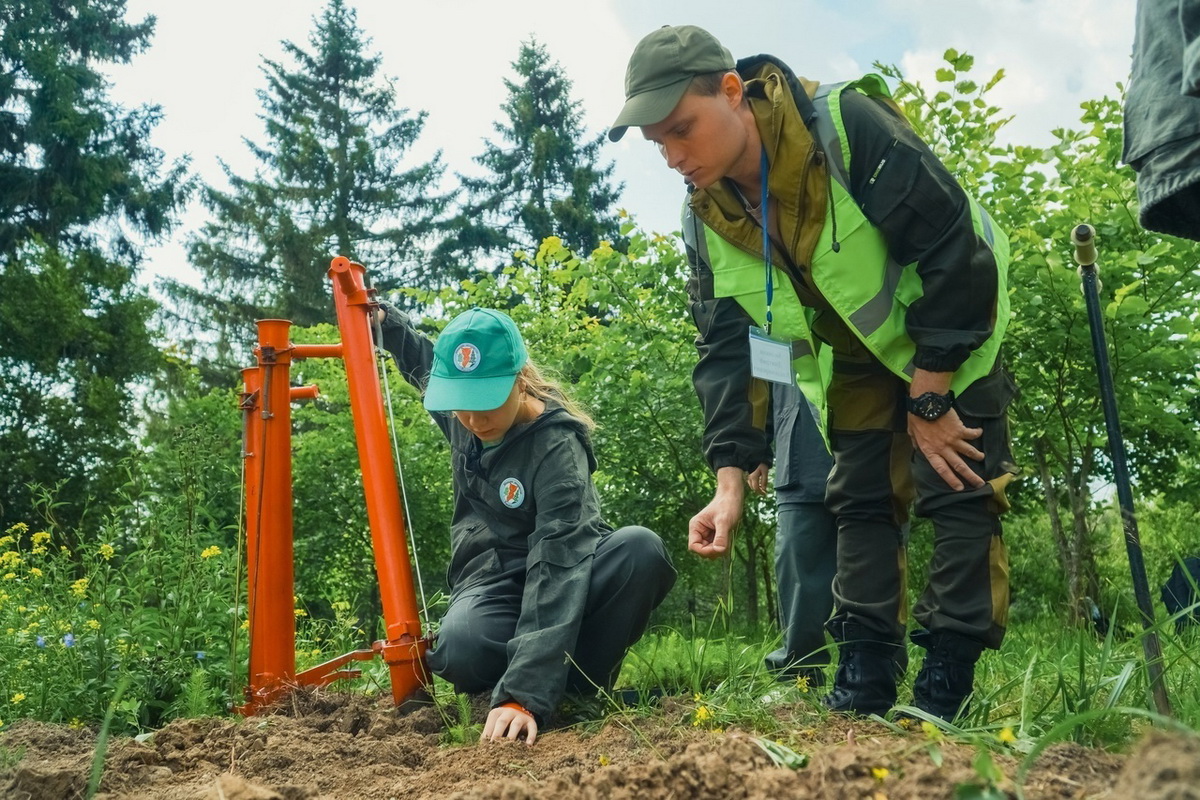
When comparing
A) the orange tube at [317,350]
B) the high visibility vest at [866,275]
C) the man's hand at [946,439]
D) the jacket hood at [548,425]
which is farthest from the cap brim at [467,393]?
the man's hand at [946,439]

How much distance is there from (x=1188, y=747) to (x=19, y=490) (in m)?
16.5

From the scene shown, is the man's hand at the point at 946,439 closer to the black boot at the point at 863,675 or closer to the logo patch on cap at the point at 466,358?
the black boot at the point at 863,675

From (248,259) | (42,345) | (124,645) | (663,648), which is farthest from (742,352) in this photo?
(248,259)

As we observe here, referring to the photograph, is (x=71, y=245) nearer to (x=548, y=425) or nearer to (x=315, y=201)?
(x=315, y=201)

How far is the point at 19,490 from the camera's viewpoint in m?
15.3

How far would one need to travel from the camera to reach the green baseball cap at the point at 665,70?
2428 millimetres

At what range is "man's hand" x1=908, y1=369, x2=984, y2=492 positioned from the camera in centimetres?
240

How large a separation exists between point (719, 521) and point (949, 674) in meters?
0.60

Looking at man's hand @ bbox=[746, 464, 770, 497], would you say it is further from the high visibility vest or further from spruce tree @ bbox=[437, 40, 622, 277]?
spruce tree @ bbox=[437, 40, 622, 277]

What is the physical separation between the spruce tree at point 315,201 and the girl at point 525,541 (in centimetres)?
2150

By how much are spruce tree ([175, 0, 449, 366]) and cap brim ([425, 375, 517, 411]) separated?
21658mm

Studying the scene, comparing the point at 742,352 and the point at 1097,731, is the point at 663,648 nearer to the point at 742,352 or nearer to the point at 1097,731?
the point at 742,352

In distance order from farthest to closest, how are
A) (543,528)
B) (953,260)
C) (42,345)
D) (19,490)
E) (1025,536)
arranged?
(42,345)
(19,490)
(1025,536)
(543,528)
(953,260)

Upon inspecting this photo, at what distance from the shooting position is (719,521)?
104 inches
